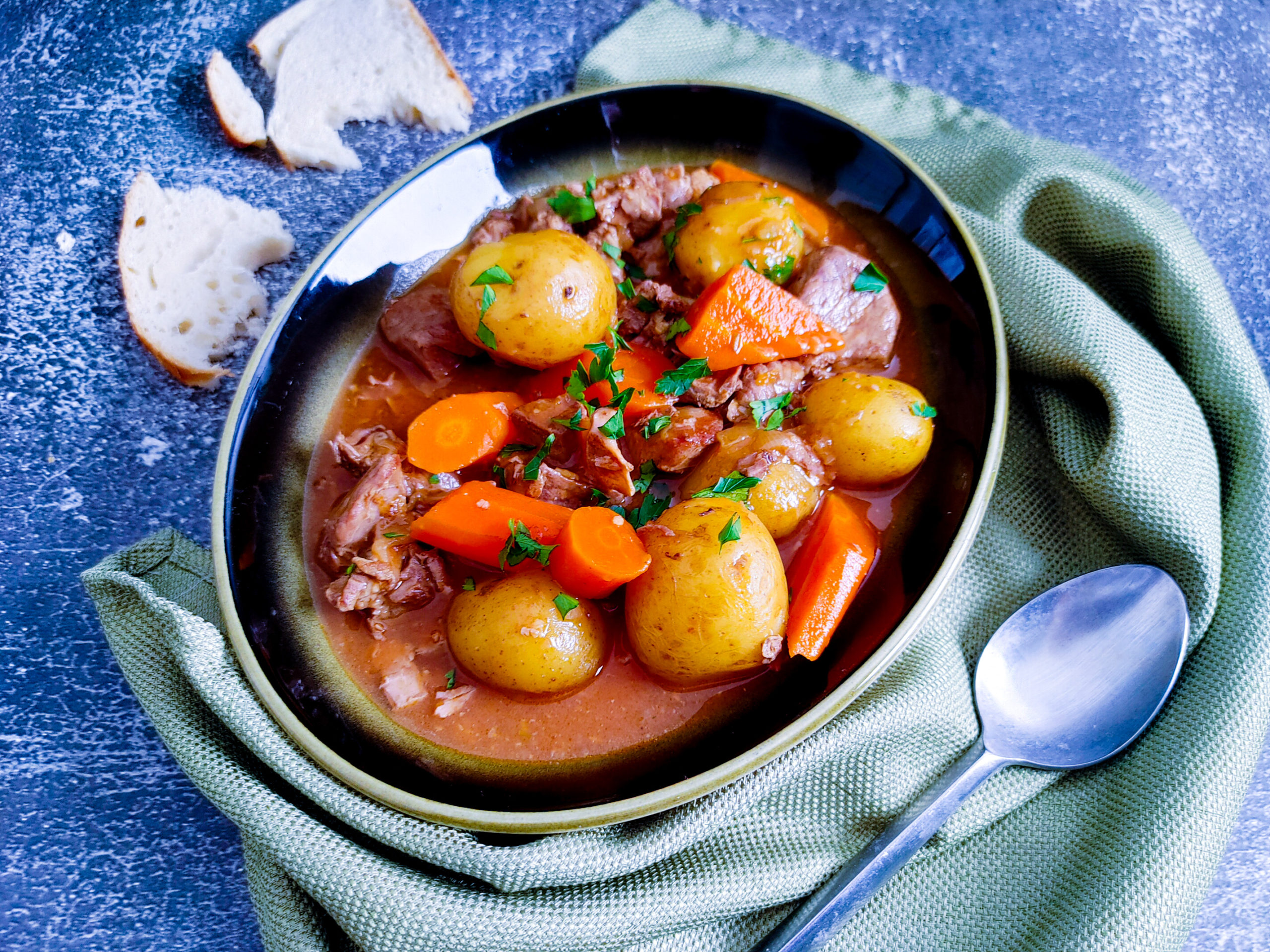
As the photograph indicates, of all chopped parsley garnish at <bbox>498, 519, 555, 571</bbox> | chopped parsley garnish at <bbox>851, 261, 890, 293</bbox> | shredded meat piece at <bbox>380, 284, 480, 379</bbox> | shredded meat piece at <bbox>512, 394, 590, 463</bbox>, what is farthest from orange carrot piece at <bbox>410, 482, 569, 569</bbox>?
chopped parsley garnish at <bbox>851, 261, 890, 293</bbox>

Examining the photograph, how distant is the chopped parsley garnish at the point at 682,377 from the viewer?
5.97ft

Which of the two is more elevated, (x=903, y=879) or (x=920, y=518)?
(x=920, y=518)

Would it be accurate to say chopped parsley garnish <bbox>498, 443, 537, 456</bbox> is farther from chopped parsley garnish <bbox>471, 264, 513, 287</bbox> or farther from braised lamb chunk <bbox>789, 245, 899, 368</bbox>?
braised lamb chunk <bbox>789, 245, 899, 368</bbox>

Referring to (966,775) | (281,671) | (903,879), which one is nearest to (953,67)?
(966,775)

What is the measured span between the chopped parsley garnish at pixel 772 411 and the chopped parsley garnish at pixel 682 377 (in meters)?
0.12

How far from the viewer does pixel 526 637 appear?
157 centimetres

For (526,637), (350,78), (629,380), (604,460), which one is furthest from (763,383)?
(350,78)

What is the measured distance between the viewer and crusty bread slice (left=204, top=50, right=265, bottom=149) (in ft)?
7.54

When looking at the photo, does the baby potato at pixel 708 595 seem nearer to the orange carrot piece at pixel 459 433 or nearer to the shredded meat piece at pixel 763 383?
the shredded meat piece at pixel 763 383

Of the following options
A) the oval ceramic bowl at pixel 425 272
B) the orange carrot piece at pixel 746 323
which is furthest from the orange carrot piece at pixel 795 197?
the orange carrot piece at pixel 746 323

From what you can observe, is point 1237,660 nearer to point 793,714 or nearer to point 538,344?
point 793,714

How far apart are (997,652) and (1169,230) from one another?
1108mm

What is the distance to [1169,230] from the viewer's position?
2.12 meters

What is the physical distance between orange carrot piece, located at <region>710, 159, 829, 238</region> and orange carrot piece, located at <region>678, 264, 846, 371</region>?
0.26 m
